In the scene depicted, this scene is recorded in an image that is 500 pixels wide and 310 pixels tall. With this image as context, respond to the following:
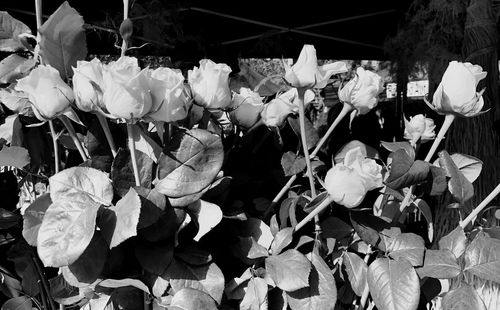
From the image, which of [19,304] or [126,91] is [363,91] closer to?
[126,91]

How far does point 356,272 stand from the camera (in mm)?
510

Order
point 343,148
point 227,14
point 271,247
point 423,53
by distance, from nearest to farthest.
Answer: point 271,247 < point 343,148 < point 423,53 < point 227,14

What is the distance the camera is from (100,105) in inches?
17.2

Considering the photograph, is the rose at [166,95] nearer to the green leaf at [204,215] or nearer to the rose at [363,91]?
the green leaf at [204,215]

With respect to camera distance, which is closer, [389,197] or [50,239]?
[50,239]

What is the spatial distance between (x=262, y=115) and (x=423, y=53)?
103 inches

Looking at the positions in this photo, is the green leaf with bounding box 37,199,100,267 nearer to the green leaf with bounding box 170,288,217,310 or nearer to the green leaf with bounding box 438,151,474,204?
the green leaf with bounding box 170,288,217,310

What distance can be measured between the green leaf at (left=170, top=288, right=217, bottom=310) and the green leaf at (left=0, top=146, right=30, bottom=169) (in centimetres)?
21

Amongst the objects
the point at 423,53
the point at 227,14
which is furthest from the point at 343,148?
the point at 227,14

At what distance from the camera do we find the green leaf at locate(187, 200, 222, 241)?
1.49 feet

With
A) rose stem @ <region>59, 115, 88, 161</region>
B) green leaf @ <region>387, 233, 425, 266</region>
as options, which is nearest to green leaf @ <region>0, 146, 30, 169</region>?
rose stem @ <region>59, 115, 88, 161</region>

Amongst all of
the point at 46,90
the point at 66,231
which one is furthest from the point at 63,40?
the point at 66,231

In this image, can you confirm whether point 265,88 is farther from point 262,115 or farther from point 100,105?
point 100,105

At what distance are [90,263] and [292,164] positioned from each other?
0.77ft
